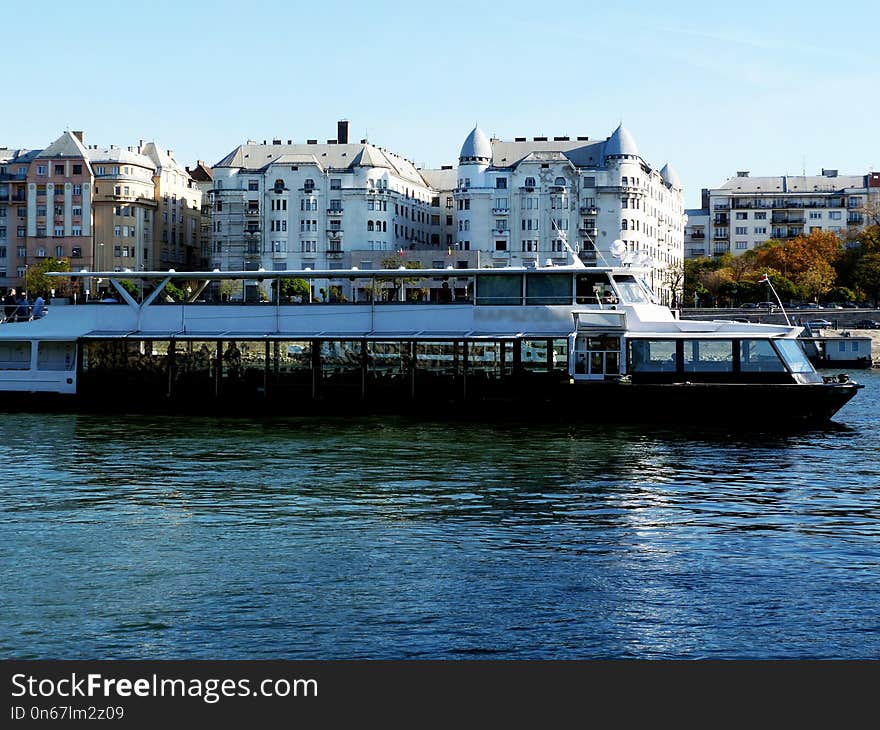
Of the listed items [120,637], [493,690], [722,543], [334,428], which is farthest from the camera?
[334,428]

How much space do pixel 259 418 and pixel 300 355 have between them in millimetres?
2774

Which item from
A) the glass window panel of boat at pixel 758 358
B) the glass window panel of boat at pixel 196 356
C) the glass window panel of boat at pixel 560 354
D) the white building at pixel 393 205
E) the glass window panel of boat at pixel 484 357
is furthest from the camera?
the white building at pixel 393 205

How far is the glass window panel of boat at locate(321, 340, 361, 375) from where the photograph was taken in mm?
44438

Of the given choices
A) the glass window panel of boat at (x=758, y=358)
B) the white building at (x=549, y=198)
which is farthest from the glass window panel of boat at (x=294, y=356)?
the white building at (x=549, y=198)

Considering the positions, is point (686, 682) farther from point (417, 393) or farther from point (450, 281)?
point (450, 281)

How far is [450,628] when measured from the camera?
16.5 m

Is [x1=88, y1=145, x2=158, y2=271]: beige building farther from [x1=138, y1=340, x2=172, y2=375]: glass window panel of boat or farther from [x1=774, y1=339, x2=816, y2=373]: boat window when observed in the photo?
[x1=774, y1=339, x2=816, y2=373]: boat window

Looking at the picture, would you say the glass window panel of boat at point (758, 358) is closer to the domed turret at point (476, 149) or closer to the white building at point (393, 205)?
the white building at point (393, 205)

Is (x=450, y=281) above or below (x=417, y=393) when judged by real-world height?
above

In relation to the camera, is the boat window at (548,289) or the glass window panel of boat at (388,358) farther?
the glass window panel of boat at (388,358)

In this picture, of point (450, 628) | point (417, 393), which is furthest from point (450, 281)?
point (450, 628)

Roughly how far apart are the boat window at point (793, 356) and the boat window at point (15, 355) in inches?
1077

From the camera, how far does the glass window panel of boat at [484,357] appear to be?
43.0 m

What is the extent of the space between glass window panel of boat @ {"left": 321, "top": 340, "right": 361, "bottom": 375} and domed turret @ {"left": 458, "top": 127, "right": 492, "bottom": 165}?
11580 cm
